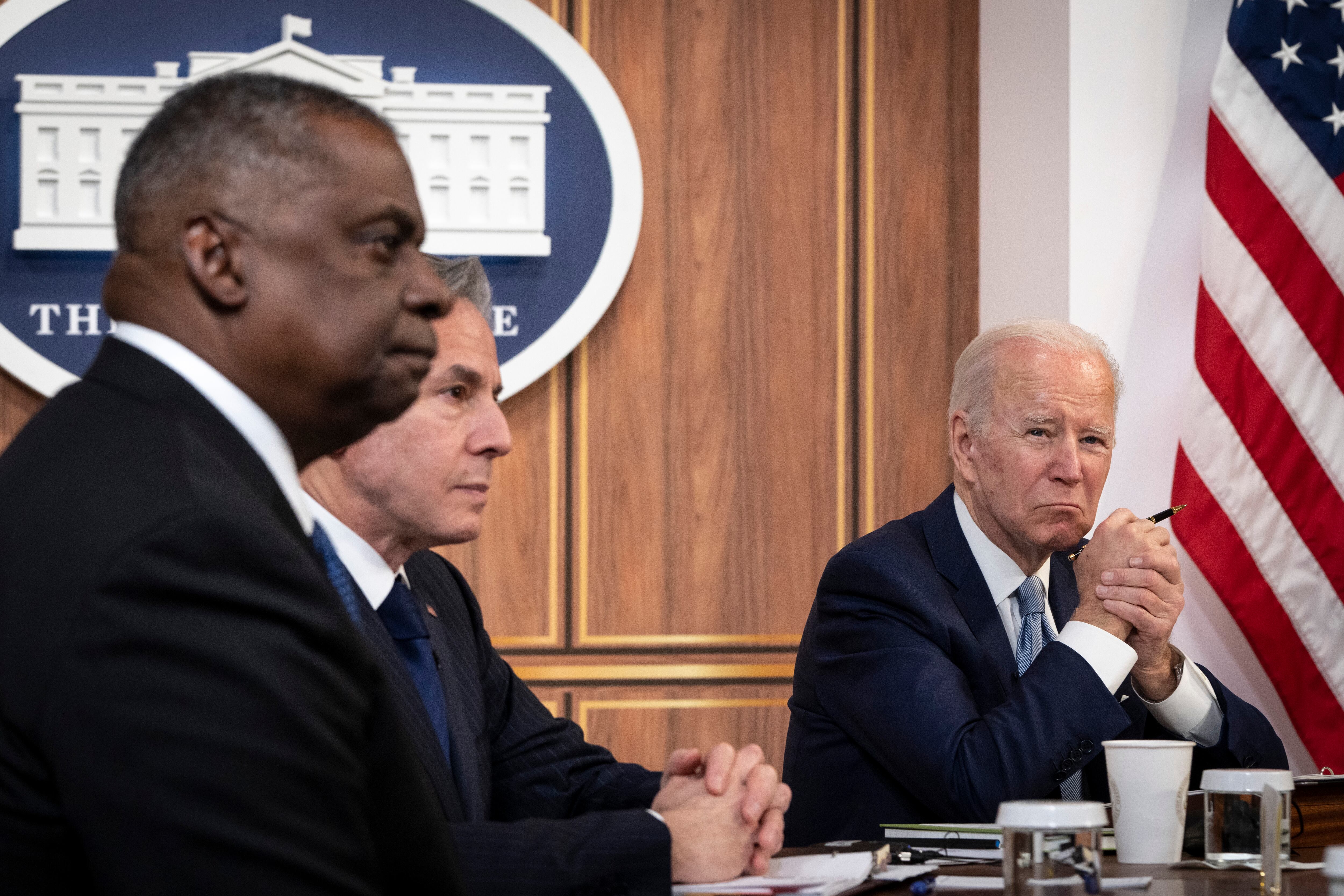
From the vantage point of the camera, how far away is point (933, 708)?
185 centimetres

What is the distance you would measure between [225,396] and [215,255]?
10 centimetres

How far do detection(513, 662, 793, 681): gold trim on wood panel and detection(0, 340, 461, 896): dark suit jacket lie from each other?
2.89 meters

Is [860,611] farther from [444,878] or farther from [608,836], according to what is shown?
[444,878]

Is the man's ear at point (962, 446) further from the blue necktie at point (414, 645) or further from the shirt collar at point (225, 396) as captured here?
the shirt collar at point (225, 396)

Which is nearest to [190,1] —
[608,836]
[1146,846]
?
[608,836]

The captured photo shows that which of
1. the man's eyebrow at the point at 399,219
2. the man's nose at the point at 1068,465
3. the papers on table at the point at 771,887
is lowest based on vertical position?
the papers on table at the point at 771,887

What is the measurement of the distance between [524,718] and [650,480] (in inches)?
70.3

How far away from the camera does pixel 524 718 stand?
199 centimetres

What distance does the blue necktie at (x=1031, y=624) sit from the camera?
2.12 m

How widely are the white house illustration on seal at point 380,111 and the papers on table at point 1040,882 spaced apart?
2.51 m

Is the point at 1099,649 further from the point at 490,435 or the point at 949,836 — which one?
the point at 490,435

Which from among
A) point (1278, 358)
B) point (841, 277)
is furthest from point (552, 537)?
point (1278, 358)

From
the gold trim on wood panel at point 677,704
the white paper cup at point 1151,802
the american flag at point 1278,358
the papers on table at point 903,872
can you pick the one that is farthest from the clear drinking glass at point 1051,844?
the gold trim on wood panel at point 677,704

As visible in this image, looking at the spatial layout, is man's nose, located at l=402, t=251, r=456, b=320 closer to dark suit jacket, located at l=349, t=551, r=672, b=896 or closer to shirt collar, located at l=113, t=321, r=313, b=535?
shirt collar, located at l=113, t=321, r=313, b=535
